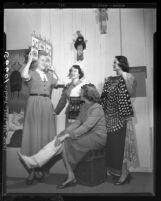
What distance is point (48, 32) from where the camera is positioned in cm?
309

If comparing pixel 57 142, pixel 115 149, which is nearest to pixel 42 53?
pixel 57 142

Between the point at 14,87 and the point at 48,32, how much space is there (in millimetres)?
618

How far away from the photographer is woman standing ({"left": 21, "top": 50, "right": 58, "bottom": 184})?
10.1 feet

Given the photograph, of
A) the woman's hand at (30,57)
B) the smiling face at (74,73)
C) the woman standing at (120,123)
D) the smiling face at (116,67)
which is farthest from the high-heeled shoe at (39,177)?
the smiling face at (116,67)

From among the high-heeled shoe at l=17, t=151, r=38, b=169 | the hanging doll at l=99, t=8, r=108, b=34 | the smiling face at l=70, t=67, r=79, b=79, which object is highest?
the hanging doll at l=99, t=8, r=108, b=34

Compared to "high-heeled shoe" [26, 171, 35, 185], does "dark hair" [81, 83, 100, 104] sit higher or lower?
higher

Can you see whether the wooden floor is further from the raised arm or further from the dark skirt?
the raised arm

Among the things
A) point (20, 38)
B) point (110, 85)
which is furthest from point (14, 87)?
point (110, 85)

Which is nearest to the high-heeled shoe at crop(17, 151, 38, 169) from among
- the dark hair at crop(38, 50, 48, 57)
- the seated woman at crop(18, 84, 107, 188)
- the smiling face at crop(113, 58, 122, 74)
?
the seated woman at crop(18, 84, 107, 188)

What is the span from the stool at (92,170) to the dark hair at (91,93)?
486 millimetres

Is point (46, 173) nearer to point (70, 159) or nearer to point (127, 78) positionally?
point (70, 159)

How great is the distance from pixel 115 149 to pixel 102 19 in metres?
1.24

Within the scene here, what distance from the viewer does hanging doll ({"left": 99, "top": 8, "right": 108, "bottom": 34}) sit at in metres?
3.09

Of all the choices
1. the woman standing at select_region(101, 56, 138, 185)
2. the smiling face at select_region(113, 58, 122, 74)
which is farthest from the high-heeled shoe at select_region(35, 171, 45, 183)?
the smiling face at select_region(113, 58, 122, 74)
